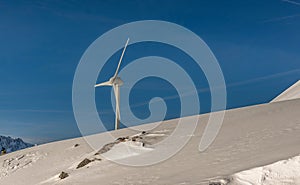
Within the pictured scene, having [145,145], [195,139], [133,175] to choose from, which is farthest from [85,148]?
[133,175]

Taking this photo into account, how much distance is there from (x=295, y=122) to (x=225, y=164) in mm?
6704

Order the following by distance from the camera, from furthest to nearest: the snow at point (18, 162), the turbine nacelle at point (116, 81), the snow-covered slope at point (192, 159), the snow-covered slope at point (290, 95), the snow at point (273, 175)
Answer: the snow-covered slope at point (290, 95), the turbine nacelle at point (116, 81), the snow at point (18, 162), the snow-covered slope at point (192, 159), the snow at point (273, 175)

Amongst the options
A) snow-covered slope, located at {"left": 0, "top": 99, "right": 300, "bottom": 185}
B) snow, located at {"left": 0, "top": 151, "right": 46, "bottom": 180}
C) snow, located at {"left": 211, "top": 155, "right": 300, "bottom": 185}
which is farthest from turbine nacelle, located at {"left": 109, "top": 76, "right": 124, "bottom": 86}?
snow, located at {"left": 211, "top": 155, "right": 300, "bottom": 185}

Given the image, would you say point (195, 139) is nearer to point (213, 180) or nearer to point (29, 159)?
point (213, 180)

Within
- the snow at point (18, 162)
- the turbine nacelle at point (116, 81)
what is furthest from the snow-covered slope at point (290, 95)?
the snow at point (18, 162)

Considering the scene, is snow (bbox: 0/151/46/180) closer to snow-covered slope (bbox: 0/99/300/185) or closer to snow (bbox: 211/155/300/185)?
snow-covered slope (bbox: 0/99/300/185)

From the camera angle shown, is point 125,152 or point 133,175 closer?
point 133,175

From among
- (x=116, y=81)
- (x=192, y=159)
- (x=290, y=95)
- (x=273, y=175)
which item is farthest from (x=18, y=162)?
(x=290, y=95)

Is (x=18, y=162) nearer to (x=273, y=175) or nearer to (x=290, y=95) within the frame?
(x=273, y=175)

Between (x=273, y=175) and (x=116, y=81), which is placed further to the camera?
(x=116, y=81)

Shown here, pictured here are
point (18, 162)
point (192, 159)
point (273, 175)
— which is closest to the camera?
point (273, 175)

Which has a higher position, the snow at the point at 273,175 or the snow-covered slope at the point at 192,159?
the snow-covered slope at the point at 192,159

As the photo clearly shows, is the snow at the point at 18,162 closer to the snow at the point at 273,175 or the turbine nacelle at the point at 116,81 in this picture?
the turbine nacelle at the point at 116,81

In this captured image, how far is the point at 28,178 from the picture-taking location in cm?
2122
